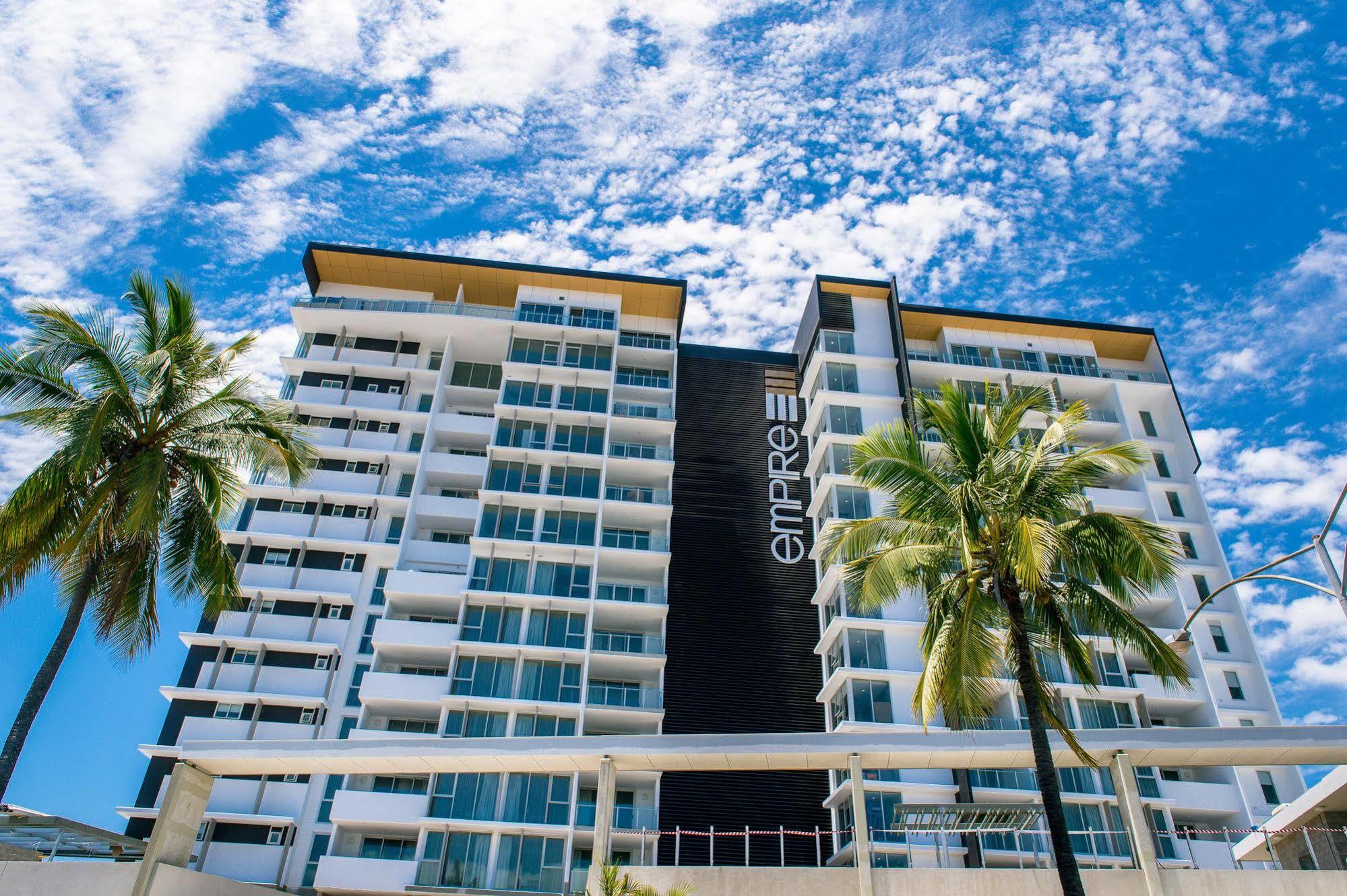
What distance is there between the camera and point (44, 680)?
66.8ft

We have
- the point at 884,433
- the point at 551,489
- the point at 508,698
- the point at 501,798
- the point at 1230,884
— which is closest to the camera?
the point at 1230,884

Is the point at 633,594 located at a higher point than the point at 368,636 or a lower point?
higher

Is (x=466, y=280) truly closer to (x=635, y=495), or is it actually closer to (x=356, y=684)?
(x=635, y=495)

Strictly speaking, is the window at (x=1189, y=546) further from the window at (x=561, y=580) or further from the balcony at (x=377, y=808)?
the balcony at (x=377, y=808)

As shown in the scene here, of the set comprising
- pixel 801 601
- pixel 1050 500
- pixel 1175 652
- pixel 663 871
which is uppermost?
pixel 801 601

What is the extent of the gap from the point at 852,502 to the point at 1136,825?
28768 millimetres

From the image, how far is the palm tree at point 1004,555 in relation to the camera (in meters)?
18.5

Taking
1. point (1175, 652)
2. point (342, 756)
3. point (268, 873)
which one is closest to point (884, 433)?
point (1175, 652)

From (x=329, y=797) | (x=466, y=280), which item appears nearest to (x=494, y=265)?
(x=466, y=280)

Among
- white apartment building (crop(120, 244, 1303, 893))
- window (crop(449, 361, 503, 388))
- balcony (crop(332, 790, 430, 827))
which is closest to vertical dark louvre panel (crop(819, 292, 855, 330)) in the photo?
white apartment building (crop(120, 244, 1303, 893))

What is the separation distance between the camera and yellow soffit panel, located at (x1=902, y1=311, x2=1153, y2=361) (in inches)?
2121

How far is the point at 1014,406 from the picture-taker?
2058cm

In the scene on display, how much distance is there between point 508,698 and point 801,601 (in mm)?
16070

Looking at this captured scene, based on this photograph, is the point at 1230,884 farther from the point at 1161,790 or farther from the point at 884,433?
the point at 1161,790
